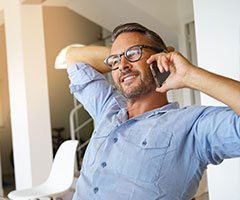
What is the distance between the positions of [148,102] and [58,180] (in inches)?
81.2

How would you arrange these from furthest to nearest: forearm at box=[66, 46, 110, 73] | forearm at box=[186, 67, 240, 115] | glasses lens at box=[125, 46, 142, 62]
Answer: forearm at box=[66, 46, 110, 73] < glasses lens at box=[125, 46, 142, 62] < forearm at box=[186, 67, 240, 115]

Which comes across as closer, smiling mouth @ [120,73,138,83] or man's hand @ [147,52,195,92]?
man's hand @ [147,52,195,92]

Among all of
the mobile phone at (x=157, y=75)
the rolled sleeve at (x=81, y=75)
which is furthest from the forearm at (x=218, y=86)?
the rolled sleeve at (x=81, y=75)

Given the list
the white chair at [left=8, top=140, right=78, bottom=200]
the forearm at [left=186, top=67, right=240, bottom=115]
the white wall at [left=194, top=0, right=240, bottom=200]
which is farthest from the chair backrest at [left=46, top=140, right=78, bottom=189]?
the forearm at [left=186, top=67, right=240, bottom=115]

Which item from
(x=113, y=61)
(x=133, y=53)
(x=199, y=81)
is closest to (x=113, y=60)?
(x=113, y=61)

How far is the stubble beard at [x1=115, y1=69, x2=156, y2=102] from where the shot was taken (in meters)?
1.31

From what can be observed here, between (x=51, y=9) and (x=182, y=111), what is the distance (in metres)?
5.90

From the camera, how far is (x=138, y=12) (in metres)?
3.95

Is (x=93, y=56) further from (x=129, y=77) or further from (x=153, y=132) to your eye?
(x=153, y=132)

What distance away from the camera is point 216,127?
0.99m

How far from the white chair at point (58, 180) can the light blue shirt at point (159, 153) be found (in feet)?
5.54

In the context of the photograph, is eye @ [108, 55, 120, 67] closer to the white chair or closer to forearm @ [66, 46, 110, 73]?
forearm @ [66, 46, 110, 73]

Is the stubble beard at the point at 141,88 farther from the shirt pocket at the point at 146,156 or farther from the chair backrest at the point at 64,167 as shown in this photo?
the chair backrest at the point at 64,167

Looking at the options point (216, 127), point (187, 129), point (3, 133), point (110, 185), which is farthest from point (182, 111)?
point (3, 133)
